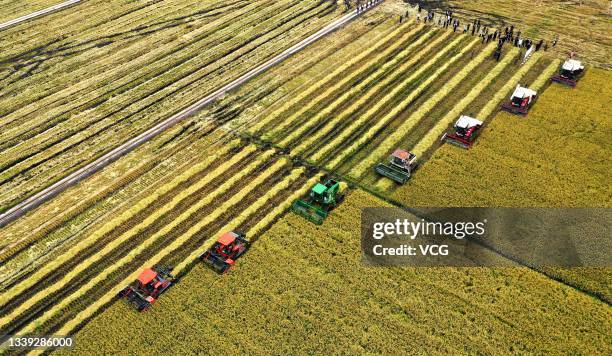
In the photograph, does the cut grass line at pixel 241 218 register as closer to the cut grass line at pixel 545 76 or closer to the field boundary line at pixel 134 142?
the field boundary line at pixel 134 142

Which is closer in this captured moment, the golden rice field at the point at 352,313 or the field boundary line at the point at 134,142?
the golden rice field at the point at 352,313

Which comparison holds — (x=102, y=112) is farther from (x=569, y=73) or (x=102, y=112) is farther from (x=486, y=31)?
(x=569, y=73)

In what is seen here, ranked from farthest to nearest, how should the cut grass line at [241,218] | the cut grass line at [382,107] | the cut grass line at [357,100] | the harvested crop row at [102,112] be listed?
1. the harvested crop row at [102,112]
2. the cut grass line at [357,100]
3. the cut grass line at [382,107]
4. the cut grass line at [241,218]

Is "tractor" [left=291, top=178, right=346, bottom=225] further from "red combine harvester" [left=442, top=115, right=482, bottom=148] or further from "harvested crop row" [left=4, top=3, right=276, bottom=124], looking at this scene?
"harvested crop row" [left=4, top=3, right=276, bottom=124]

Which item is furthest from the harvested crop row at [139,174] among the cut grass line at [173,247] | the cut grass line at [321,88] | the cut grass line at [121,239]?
the cut grass line at [173,247]

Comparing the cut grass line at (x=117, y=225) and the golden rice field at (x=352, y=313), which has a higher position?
the cut grass line at (x=117, y=225)

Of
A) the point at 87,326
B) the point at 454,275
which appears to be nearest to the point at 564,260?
the point at 454,275

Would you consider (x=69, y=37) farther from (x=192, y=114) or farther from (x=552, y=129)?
(x=552, y=129)
